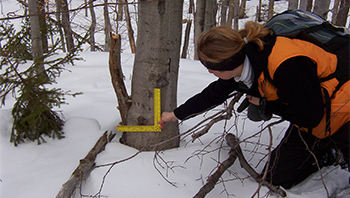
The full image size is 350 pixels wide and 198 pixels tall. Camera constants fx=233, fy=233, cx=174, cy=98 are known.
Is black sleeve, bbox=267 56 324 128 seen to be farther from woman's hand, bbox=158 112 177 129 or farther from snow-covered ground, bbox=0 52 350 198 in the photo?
woman's hand, bbox=158 112 177 129

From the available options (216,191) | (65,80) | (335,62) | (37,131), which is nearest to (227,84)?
Answer: (335,62)

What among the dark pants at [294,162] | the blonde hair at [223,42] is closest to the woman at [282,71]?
the blonde hair at [223,42]

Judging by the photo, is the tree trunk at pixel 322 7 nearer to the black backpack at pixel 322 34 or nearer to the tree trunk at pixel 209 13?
the black backpack at pixel 322 34

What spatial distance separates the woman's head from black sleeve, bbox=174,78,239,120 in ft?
1.23

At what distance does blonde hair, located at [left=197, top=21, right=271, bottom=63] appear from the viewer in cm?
142

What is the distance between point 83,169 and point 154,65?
105cm

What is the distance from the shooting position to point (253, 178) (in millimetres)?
2012

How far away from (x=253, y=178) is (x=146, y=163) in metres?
0.93

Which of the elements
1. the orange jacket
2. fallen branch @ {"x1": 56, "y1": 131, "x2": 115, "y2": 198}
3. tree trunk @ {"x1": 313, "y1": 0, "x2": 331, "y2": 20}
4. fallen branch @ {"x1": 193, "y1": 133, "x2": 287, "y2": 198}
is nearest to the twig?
fallen branch @ {"x1": 193, "y1": 133, "x2": 287, "y2": 198}

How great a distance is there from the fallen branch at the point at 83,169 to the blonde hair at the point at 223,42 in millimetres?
→ 1285

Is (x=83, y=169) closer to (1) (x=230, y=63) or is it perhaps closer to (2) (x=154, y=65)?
(2) (x=154, y=65)

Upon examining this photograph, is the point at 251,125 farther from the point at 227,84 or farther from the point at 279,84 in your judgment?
the point at 279,84

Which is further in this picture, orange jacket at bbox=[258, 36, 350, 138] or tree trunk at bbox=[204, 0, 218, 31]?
tree trunk at bbox=[204, 0, 218, 31]

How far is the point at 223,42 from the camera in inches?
55.8
